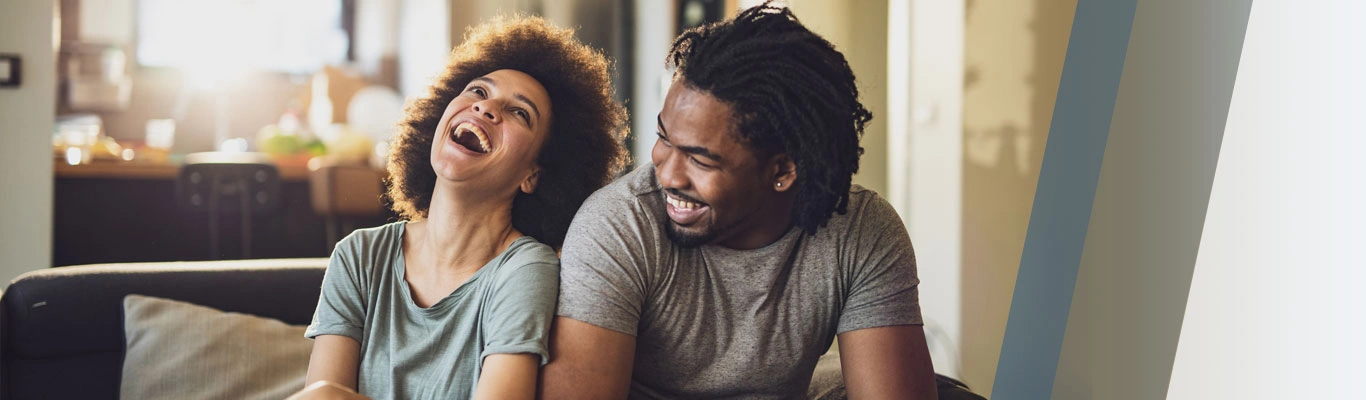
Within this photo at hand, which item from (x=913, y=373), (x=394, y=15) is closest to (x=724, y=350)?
(x=913, y=373)

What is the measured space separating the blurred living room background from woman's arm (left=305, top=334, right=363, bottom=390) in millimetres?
491

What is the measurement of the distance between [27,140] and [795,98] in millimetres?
3150

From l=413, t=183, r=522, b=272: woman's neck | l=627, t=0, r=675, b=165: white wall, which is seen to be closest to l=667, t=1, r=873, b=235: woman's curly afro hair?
l=413, t=183, r=522, b=272: woman's neck

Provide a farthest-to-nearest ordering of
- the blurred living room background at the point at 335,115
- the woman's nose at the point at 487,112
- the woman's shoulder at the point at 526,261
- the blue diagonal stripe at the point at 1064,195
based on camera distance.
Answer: the blurred living room background at the point at 335,115, the blue diagonal stripe at the point at 1064,195, the woman's nose at the point at 487,112, the woman's shoulder at the point at 526,261

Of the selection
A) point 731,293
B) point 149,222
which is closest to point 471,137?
point 731,293

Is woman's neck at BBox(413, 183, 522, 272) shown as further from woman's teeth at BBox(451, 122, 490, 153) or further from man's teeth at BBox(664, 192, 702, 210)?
man's teeth at BBox(664, 192, 702, 210)

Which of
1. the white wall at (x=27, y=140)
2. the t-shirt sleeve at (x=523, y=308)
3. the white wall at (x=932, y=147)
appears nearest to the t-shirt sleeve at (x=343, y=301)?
the t-shirt sleeve at (x=523, y=308)

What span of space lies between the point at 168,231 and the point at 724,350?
3883 millimetres

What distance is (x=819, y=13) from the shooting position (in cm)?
318

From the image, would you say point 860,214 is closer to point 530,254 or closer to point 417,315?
point 530,254

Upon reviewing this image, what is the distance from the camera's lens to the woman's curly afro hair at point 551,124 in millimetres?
1685

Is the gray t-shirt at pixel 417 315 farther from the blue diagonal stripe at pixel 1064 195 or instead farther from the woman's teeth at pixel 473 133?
the blue diagonal stripe at pixel 1064 195

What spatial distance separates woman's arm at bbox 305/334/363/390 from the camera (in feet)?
4.91

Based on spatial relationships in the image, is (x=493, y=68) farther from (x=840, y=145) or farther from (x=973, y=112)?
(x=973, y=112)
